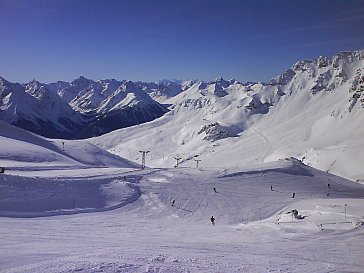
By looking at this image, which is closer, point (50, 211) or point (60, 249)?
point (60, 249)

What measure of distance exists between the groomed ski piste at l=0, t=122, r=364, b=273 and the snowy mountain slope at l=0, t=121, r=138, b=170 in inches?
17.3

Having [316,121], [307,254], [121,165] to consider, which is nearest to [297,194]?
[307,254]

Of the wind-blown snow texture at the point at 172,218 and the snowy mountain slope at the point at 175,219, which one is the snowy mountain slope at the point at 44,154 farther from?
the wind-blown snow texture at the point at 172,218

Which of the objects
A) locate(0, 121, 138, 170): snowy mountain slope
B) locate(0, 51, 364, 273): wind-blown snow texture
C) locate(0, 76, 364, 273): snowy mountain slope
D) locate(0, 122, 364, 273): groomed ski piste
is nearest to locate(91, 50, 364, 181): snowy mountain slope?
locate(0, 51, 364, 273): wind-blown snow texture

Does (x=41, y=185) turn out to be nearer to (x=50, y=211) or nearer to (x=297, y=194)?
(x=50, y=211)

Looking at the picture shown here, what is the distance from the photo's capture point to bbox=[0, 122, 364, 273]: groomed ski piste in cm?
1688

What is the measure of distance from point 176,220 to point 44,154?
124 feet

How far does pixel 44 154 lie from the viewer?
63969 mm

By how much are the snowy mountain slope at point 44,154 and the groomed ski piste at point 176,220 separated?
439mm

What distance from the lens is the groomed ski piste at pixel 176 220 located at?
664 inches

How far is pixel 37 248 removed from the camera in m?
17.6

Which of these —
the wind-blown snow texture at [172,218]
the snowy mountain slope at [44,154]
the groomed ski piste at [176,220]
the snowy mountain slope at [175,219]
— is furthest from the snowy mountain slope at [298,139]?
the groomed ski piste at [176,220]

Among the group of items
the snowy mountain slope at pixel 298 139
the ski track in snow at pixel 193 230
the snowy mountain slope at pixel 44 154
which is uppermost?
the snowy mountain slope at pixel 298 139

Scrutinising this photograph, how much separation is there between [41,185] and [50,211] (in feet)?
19.3
